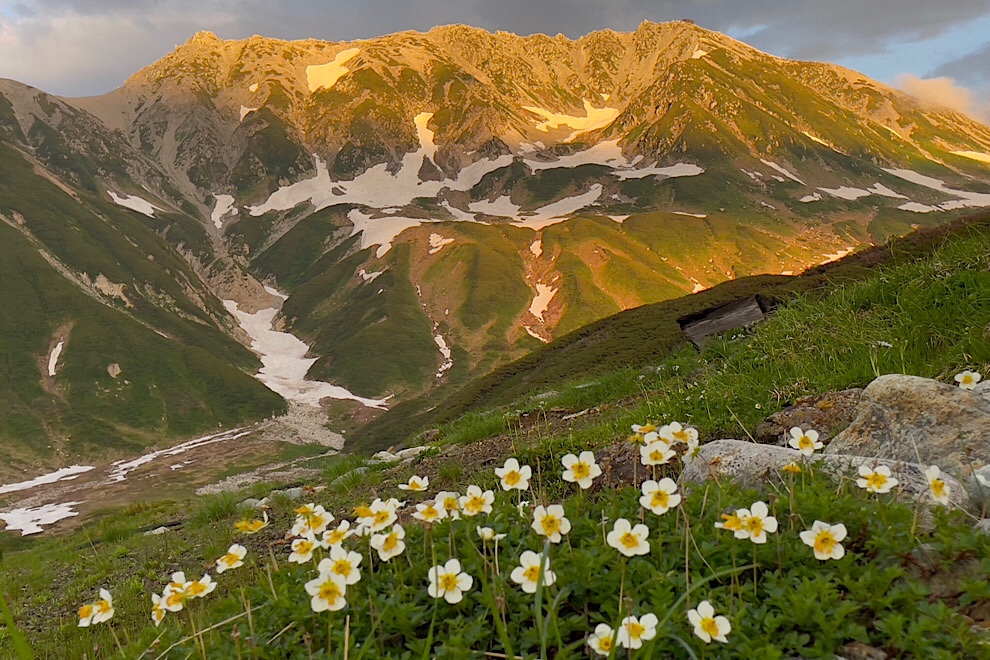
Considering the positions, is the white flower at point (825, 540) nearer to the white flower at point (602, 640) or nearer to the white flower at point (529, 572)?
the white flower at point (602, 640)

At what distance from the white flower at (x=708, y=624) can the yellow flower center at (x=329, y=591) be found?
161 cm

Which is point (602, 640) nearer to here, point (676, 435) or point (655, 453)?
point (655, 453)

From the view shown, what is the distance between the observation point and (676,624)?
8.89 ft

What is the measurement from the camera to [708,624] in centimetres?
245

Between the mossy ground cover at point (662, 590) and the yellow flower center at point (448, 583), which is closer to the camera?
the mossy ground cover at point (662, 590)

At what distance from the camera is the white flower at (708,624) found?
2387 millimetres

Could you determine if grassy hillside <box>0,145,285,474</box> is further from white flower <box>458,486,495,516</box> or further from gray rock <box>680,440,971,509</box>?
gray rock <box>680,440,971,509</box>

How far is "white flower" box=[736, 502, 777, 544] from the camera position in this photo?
9.31 feet

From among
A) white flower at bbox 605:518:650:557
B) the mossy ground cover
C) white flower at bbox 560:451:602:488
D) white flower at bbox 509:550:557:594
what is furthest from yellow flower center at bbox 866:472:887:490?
white flower at bbox 509:550:557:594

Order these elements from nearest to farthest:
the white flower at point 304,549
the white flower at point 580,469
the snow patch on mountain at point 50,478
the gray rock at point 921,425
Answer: the white flower at point 304,549
the white flower at point 580,469
the gray rock at point 921,425
the snow patch on mountain at point 50,478

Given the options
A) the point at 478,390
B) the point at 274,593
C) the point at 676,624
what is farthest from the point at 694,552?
the point at 478,390

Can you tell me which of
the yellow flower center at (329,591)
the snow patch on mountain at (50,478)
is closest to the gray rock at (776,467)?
the yellow flower center at (329,591)

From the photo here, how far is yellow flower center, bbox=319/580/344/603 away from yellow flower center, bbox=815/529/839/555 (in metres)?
2.28

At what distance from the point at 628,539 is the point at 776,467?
6.70 feet
